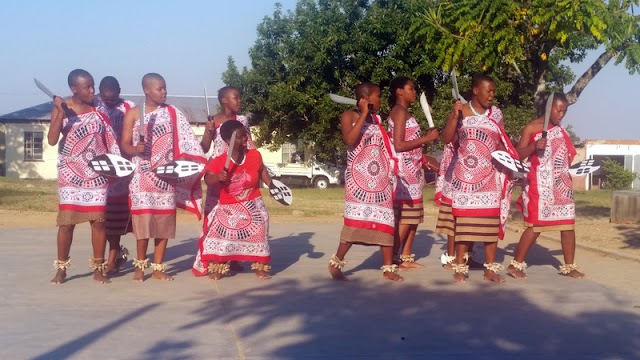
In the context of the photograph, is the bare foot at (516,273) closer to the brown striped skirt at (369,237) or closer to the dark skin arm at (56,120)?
the brown striped skirt at (369,237)

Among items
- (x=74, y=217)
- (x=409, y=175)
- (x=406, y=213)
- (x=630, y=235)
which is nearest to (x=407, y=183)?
(x=409, y=175)

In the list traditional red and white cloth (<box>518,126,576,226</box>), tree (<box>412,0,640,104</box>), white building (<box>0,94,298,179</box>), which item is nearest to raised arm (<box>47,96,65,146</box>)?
traditional red and white cloth (<box>518,126,576,226</box>)

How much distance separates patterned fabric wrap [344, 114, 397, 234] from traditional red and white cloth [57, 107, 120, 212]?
2323mm

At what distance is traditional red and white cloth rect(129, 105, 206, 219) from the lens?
8.54m

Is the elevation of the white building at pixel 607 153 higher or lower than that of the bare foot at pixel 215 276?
higher

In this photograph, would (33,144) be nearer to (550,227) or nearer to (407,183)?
(407,183)

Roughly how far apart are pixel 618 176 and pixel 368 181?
96.2ft

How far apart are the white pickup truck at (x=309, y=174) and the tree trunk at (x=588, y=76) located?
22466 millimetres

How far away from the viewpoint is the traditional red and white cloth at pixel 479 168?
850cm

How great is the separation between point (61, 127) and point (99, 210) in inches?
32.4

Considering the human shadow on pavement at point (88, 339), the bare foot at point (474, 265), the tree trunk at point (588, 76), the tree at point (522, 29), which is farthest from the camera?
the tree trunk at point (588, 76)

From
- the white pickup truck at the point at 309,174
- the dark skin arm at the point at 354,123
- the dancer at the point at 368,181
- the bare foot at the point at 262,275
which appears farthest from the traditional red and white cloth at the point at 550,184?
the white pickup truck at the point at 309,174

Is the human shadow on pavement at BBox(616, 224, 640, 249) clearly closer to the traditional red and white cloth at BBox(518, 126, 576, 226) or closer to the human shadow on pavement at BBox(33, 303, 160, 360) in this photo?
the traditional red and white cloth at BBox(518, 126, 576, 226)

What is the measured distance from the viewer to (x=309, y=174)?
38.5 m
